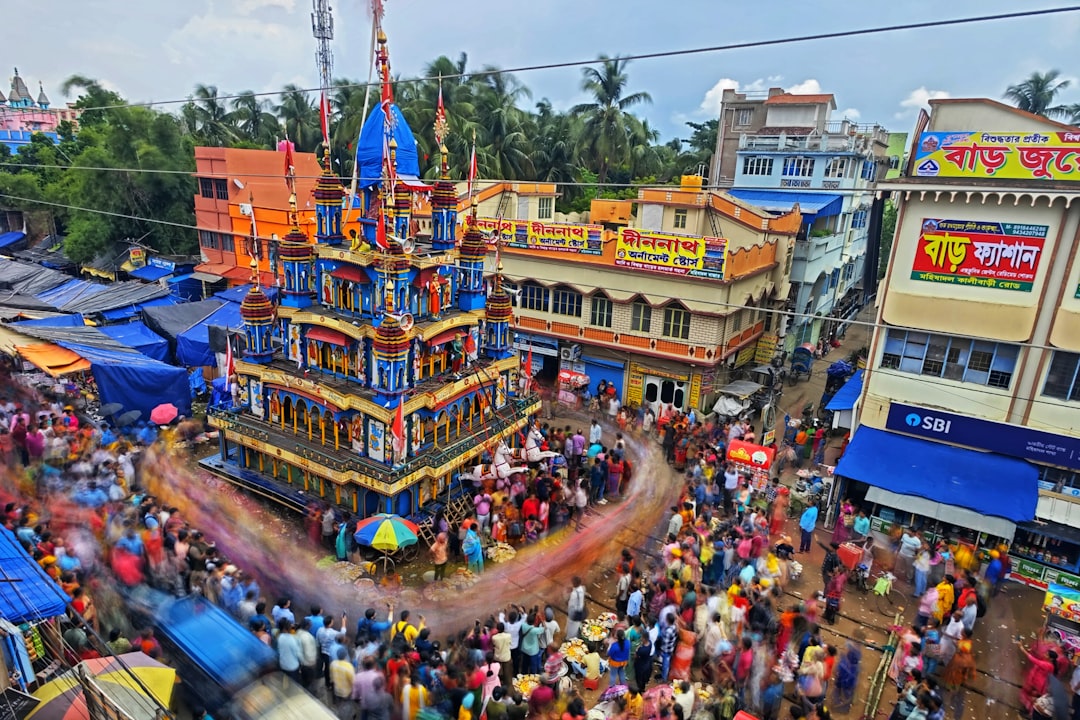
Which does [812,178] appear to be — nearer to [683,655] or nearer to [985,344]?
[985,344]

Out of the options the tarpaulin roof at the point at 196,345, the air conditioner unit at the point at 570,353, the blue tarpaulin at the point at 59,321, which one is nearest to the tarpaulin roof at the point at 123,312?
the blue tarpaulin at the point at 59,321

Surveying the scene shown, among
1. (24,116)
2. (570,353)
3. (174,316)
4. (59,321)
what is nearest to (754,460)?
(570,353)

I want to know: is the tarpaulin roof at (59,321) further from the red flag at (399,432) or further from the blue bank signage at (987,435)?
the blue bank signage at (987,435)

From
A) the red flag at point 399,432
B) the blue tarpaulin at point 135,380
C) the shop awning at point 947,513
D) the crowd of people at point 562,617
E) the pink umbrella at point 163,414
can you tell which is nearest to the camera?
the crowd of people at point 562,617

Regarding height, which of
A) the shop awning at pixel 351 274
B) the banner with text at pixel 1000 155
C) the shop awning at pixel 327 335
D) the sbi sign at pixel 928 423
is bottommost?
the sbi sign at pixel 928 423

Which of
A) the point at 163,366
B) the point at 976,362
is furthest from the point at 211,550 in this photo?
the point at 976,362

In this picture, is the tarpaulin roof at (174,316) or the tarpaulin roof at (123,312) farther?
the tarpaulin roof at (123,312)
